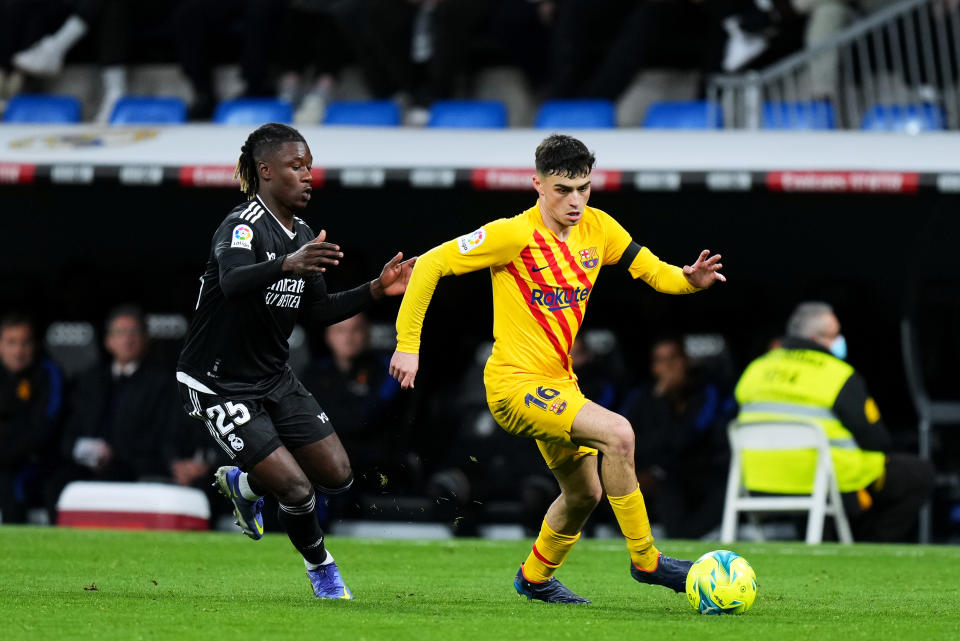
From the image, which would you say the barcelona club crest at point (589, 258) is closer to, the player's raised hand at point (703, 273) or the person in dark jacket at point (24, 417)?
the player's raised hand at point (703, 273)

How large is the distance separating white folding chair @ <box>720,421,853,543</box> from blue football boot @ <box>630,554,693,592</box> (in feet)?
12.5

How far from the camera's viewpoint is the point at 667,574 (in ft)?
19.1

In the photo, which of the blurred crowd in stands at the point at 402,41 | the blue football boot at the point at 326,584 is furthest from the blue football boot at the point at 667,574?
the blurred crowd in stands at the point at 402,41

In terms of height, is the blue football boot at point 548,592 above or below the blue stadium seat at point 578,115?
below

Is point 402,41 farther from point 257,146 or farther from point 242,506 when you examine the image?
point 242,506

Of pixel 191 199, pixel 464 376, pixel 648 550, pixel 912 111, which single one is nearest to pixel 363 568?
pixel 648 550

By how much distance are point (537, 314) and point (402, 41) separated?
722cm

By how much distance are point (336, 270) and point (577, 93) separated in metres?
2.41

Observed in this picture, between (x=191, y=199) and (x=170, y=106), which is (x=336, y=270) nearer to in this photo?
(x=191, y=199)

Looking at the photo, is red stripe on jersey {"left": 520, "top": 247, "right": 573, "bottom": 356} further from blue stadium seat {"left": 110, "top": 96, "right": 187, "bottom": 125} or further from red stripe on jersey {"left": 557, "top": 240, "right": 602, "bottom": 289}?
blue stadium seat {"left": 110, "top": 96, "right": 187, "bottom": 125}

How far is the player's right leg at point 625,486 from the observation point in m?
5.66

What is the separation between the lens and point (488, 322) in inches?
487

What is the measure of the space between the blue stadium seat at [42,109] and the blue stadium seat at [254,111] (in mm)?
1380

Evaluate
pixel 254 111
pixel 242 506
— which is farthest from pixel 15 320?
pixel 242 506
